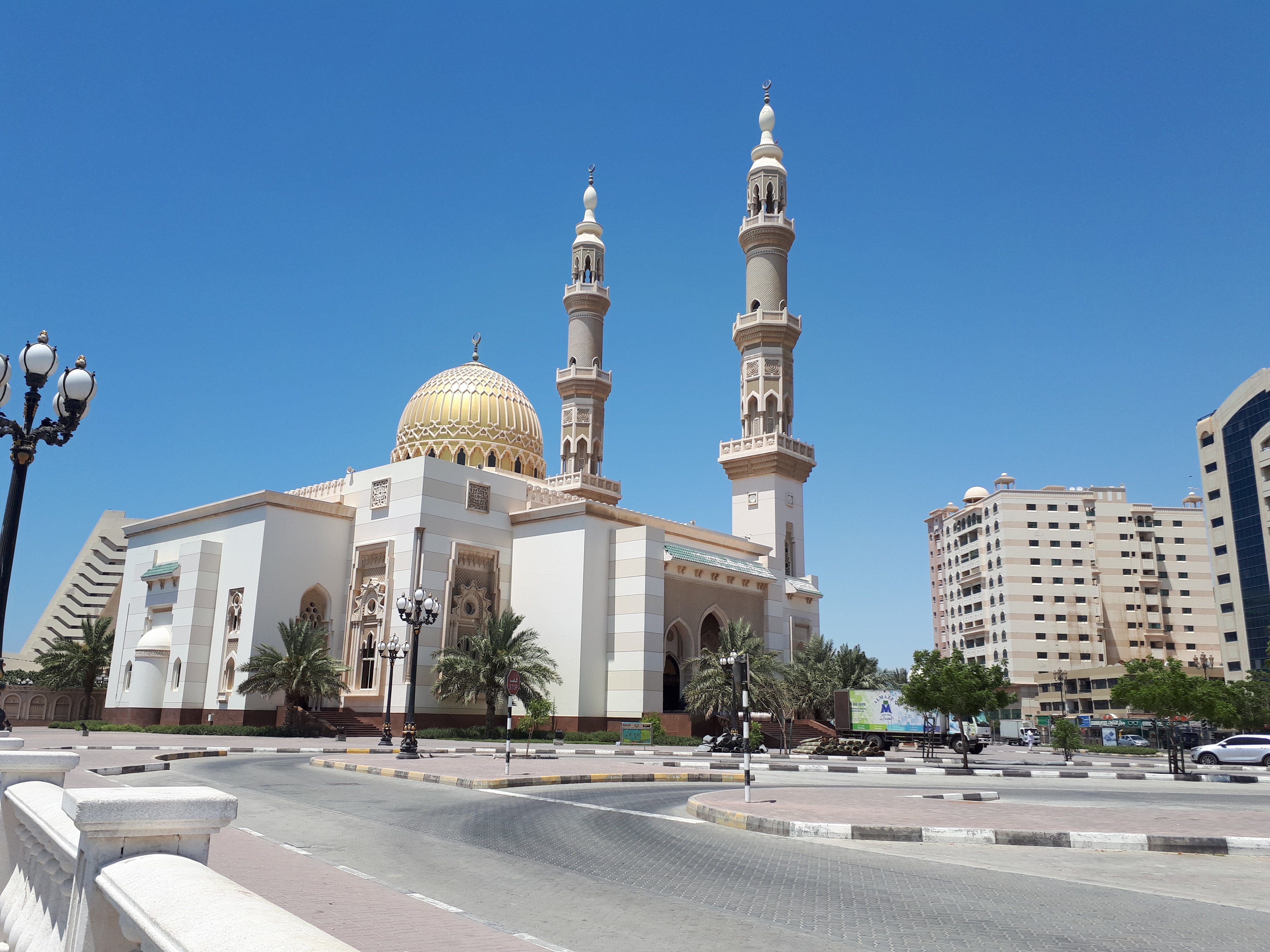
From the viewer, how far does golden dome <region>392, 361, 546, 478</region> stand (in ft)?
167

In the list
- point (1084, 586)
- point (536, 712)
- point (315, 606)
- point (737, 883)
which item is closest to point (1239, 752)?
point (536, 712)

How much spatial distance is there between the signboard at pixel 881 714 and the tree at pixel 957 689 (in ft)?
16.1

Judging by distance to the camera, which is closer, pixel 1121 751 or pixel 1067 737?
pixel 1067 737

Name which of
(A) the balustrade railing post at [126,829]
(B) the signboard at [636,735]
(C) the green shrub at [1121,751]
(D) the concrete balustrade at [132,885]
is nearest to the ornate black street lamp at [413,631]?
(B) the signboard at [636,735]

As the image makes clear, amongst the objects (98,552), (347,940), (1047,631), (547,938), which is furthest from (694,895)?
(98,552)

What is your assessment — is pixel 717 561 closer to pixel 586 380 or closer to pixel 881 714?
pixel 881 714

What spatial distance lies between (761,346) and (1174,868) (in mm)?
42684

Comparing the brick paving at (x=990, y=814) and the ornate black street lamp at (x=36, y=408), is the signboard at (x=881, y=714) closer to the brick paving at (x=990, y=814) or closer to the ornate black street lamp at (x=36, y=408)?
the brick paving at (x=990, y=814)

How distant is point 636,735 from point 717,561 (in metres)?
12.1

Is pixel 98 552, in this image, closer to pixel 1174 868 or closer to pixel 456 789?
pixel 456 789

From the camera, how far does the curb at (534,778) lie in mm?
18158

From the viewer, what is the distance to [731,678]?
36656mm

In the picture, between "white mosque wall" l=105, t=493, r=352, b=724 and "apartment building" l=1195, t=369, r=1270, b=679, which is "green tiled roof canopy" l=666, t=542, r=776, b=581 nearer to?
"white mosque wall" l=105, t=493, r=352, b=724

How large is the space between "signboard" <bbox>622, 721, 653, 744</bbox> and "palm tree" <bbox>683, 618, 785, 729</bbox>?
306cm
